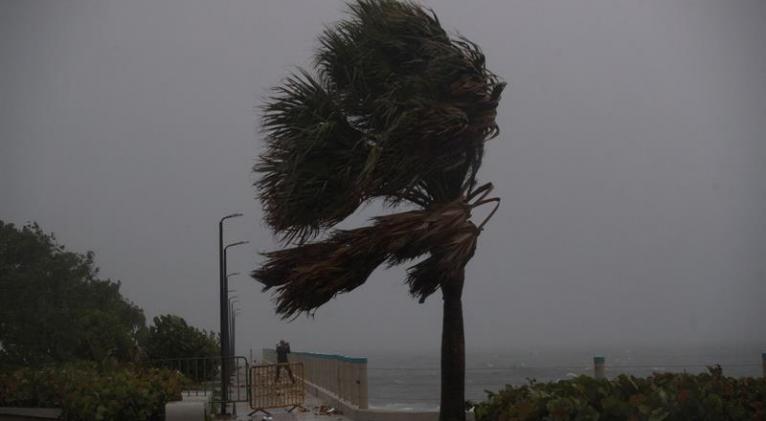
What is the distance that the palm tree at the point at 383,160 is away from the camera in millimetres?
12891

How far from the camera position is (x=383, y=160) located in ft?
43.1

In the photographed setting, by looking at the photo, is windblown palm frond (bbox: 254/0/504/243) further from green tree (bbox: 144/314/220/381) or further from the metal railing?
green tree (bbox: 144/314/220/381)

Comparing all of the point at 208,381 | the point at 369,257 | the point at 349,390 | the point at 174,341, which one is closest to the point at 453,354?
the point at 369,257

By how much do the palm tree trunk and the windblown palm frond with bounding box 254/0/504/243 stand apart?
1457 millimetres

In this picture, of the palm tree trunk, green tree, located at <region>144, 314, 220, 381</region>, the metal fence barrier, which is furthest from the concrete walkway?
green tree, located at <region>144, 314, 220, 381</region>

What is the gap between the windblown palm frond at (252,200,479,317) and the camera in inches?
500

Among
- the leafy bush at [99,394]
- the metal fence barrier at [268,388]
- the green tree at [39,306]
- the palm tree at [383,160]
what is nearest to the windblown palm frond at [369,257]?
the palm tree at [383,160]

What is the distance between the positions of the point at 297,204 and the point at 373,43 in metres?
2.64

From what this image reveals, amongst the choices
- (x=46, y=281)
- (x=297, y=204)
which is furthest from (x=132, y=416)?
(x=46, y=281)

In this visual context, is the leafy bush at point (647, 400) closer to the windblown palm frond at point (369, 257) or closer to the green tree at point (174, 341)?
the windblown palm frond at point (369, 257)

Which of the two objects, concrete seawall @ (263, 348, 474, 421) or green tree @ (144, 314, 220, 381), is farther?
green tree @ (144, 314, 220, 381)

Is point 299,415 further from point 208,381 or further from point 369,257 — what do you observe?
point 369,257

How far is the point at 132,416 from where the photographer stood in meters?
17.0

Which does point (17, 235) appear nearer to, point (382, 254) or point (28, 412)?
point (28, 412)
